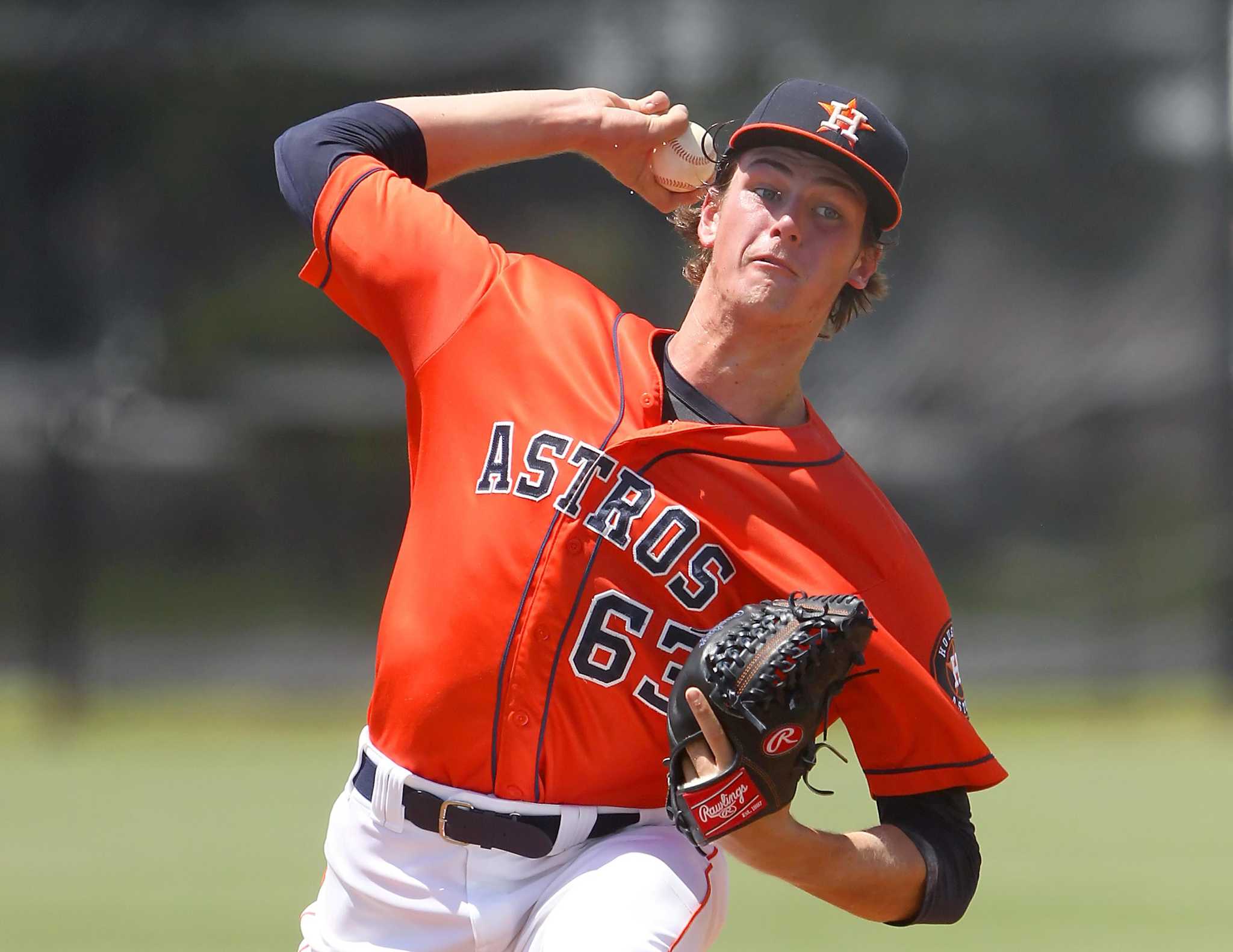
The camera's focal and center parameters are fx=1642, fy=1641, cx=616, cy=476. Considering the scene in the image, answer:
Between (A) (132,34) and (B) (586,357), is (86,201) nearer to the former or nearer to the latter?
(A) (132,34)

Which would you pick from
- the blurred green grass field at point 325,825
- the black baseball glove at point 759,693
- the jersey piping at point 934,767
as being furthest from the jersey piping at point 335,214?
the blurred green grass field at point 325,825

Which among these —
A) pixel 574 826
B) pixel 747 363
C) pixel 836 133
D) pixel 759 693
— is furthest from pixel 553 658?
pixel 836 133

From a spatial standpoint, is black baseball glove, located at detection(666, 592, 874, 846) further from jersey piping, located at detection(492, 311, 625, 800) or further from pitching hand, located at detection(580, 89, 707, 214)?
pitching hand, located at detection(580, 89, 707, 214)

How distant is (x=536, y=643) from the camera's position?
2.43 m

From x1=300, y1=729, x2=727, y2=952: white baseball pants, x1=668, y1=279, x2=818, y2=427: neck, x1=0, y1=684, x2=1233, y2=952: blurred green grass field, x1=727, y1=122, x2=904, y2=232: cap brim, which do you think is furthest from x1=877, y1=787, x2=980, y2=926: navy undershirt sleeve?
x1=0, y1=684, x2=1233, y2=952: blurred green grass field

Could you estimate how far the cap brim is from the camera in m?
2.57

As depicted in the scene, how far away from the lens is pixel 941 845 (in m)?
2.41

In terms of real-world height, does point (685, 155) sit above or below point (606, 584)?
above

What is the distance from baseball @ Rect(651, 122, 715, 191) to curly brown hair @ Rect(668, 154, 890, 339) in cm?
5

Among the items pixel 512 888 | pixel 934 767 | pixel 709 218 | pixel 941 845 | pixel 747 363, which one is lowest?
pixel 512 888

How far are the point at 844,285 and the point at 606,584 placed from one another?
0.76m

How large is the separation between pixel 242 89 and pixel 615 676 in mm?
6406

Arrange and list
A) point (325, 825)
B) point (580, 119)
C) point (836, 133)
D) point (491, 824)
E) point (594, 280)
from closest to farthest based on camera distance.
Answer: point (491, 824), point (836, 133), point (580, 119), point (325, 825), point (594, 280)

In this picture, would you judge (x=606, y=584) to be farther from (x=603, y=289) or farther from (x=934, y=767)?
(x=603, y=289)
